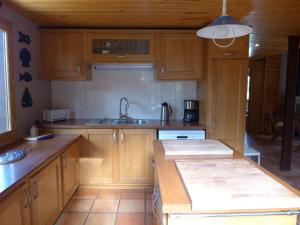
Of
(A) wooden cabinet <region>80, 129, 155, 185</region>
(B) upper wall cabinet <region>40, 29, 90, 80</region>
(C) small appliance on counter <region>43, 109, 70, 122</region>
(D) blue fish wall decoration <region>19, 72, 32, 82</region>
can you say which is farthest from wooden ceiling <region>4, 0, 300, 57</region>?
(A) wooden cabinet <region>80, 129, 155, 185</region>

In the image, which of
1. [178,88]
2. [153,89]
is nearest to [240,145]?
[178,88]

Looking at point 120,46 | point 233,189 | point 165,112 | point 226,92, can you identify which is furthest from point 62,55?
point 233,189

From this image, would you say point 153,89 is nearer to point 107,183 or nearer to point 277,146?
point 107,183

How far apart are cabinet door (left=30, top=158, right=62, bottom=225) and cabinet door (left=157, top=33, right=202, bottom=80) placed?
5.84 ft

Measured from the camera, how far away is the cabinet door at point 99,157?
3.04 m

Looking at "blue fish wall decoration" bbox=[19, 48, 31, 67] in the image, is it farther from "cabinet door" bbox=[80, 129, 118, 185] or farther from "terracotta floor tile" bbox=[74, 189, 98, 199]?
"terracotta floor tile" bbox=[74, 189, 98, 199]

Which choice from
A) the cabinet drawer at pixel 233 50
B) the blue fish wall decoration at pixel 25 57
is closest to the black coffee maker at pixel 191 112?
the cabinet drawer at pixel 233 50

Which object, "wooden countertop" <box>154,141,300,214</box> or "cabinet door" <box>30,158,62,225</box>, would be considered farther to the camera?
"cabinet door" <box>30,158,62,225</box>

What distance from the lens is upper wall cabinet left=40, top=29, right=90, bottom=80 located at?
3150 millimetres

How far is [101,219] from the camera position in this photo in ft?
8.15

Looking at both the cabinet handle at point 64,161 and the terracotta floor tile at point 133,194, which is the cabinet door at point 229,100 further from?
the cabinet handle at point 64,161

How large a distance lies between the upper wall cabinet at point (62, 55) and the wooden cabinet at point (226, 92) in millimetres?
1690

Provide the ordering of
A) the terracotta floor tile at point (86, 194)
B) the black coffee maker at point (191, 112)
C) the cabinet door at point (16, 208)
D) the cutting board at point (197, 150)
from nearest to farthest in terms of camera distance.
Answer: the cabinet door at point (16, 208) → the cutting board at point (197, 150) → the terracotta floor tile at point (86, 194) → the black coffee maker at point (191, 112)

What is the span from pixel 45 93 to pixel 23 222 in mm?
2129
